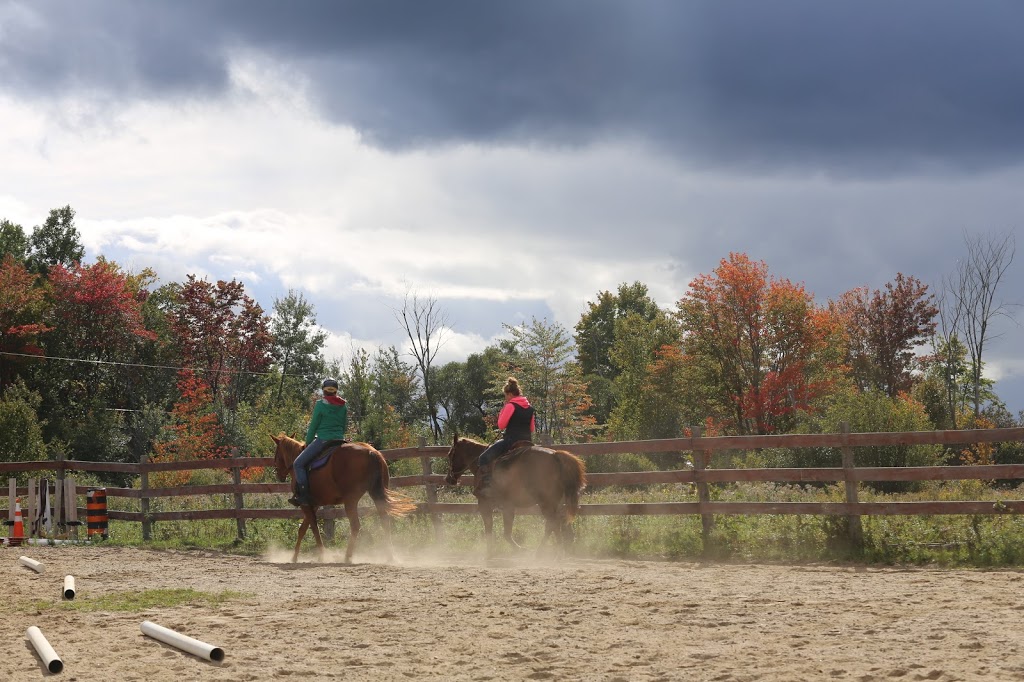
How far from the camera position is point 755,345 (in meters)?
39.3

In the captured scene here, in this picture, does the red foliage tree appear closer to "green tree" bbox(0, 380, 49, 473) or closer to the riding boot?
"green tree" bbox(0, 380, 49, 473)

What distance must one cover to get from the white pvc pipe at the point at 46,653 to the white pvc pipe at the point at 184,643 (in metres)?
0.71

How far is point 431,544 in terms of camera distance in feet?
48.8

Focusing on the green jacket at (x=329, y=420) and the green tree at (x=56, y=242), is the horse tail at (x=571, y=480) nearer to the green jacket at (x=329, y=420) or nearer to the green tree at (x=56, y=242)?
the green jacket at (x=329, y=420)

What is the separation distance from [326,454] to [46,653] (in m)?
6.80

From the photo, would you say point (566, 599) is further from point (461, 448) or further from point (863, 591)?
point (461, 448)

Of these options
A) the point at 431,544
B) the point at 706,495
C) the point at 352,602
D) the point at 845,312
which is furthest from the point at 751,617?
the point at 845,312

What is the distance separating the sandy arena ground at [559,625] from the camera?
21.5ft

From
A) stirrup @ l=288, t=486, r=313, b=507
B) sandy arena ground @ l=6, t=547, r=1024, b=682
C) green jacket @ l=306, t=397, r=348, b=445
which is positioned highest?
green jacket @ l=306, t=397, r=348, b=445

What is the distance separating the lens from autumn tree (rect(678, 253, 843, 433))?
3841cm

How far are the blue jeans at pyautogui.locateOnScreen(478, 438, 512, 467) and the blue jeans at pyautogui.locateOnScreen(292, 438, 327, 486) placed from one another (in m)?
2.29

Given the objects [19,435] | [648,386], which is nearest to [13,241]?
[19,435]


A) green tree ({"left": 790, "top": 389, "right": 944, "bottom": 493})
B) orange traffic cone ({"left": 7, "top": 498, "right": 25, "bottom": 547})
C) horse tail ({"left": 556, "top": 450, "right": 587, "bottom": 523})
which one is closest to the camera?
horse tail ({"left": 556, "top": 450, "right": 587, "bottom": 523})

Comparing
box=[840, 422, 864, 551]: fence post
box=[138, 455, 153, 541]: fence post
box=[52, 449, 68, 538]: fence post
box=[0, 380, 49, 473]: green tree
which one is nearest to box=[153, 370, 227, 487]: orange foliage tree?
box=[0, 380, 49, 473]: green tree
